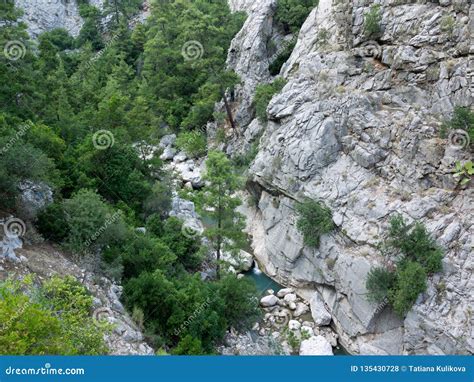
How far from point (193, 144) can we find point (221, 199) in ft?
57.2

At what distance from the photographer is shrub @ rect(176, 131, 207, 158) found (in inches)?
1472

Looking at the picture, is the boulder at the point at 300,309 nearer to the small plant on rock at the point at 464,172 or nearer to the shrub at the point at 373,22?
the small plant on rock at the point at 464,172

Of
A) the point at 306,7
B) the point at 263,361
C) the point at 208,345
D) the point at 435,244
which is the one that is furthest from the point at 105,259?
the point at 306,7

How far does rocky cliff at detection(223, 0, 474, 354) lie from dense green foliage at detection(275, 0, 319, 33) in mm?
6509

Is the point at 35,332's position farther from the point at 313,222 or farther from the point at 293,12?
the point at 293,12

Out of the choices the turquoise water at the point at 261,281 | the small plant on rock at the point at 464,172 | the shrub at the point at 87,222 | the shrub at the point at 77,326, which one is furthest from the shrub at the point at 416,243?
the shrub at the point at 77,326

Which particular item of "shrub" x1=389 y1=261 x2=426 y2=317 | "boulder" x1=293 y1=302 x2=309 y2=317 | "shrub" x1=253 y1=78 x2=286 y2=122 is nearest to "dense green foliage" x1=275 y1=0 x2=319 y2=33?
"shrub" x1=253 y1=78 x2=286 y2=122

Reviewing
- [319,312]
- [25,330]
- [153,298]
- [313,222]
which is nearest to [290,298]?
[319,312]

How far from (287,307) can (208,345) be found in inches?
278

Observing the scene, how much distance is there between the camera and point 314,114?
26.9 meters

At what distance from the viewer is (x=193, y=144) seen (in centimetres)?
3734

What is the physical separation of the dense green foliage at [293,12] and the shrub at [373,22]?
433 inches

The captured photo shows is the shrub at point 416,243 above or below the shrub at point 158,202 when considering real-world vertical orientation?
below

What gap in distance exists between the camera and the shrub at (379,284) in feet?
66.1
